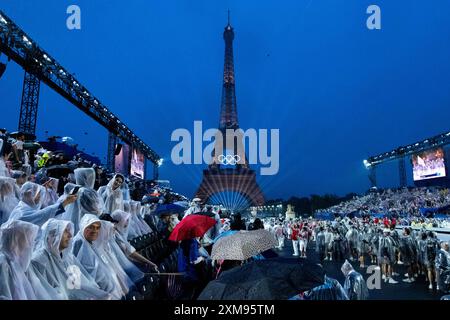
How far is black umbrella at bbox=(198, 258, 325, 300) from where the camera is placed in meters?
2.49

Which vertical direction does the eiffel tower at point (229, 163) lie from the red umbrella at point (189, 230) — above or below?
above

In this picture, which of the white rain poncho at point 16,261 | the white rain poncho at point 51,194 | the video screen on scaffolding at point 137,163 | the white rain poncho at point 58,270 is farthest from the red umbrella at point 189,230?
the video screen on scaffolding at point 137,163

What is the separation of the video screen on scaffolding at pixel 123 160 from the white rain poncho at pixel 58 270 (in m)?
25.8

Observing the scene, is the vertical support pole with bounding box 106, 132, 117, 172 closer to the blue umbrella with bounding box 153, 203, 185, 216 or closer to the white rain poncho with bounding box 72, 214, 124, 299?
the blue umbrella with bounding box 153, 203, 185, 216

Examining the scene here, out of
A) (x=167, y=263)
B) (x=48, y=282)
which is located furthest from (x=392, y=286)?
(x=48, y=282)

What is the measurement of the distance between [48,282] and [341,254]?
50.9 feet

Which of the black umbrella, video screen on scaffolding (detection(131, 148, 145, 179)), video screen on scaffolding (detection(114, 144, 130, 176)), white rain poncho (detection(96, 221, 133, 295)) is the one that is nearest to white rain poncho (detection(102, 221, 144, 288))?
white rain poncho (detection(96, 221, 133, 295))

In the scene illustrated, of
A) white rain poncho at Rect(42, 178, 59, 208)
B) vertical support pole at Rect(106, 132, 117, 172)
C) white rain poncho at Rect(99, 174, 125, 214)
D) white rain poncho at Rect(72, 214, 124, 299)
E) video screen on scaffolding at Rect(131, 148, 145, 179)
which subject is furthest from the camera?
video screen on scaffolding at Rect(131, 148, 145, 179)

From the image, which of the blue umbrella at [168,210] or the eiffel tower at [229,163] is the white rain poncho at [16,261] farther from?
the eiffel tower at [229,163]

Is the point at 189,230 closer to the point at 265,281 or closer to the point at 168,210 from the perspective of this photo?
the point at 168,210

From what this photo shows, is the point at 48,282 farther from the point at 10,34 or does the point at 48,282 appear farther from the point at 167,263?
the point at 10,34

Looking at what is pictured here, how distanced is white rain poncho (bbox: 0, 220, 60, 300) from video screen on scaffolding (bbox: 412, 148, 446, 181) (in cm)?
4905

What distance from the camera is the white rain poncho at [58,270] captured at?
3201mm
